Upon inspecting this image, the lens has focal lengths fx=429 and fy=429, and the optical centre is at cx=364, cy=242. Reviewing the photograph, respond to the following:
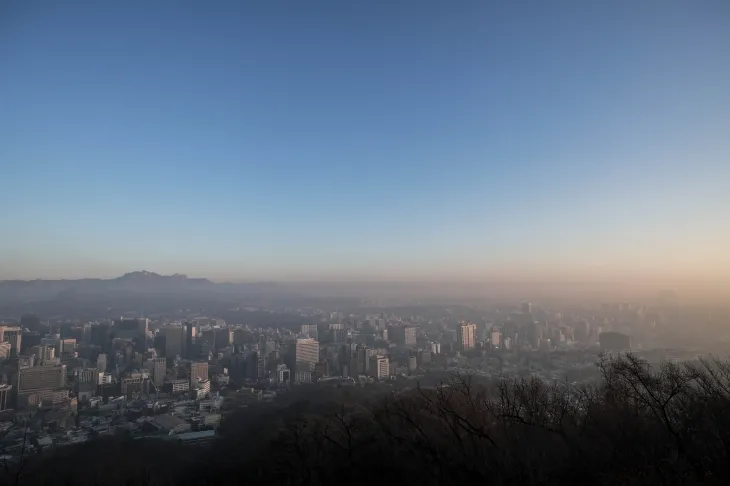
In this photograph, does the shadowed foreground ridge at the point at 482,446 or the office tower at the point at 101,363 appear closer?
the shadowed foreground ridge at the point at 482,446

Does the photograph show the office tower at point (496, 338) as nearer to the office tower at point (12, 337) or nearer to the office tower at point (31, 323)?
the office tower at point (12, 337)

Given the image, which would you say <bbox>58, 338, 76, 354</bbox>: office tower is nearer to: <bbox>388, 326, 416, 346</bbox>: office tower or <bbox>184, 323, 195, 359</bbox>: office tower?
<bbox>184, 323, 195, 359</bbox>: office tower

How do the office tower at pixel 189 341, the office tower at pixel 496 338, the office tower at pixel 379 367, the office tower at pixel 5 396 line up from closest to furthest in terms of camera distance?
the office tower at pixel 5 396
the office tower at pixel 379 367
the office tower at pixel 189 341
the office tower at pixel 496 338

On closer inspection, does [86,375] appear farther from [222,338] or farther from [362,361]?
[362,361]

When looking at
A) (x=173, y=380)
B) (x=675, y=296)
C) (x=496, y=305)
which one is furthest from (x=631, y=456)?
(x=496, y=305)

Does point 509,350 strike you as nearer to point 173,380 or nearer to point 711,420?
point 173,380

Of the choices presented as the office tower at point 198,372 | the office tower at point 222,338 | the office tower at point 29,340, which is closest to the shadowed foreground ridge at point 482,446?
the office tower at point 198,372
